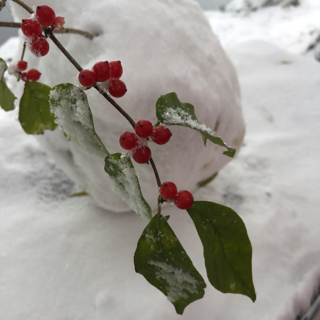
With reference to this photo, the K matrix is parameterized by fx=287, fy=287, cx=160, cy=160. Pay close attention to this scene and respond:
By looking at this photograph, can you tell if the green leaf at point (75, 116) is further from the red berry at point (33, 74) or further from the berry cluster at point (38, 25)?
the red berry at point (33, 74)

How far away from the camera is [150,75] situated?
0.41 m

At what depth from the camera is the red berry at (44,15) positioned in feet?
0.89

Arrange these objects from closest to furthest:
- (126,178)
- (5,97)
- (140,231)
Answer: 1. (126,178)
2. (5,97)
3. (140,231)

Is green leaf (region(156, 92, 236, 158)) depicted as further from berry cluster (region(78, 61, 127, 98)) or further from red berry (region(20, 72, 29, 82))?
red berry (region(20, 72, 29, 82))

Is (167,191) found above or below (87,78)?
below

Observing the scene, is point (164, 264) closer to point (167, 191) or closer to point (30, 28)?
point (167, 191)

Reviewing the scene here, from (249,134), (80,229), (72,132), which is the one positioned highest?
(72,132)

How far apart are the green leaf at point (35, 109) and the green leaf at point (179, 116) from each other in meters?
0.19

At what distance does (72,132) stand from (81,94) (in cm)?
4

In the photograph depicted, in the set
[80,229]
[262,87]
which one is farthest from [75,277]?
[262,87]

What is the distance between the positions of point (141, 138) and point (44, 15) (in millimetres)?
149

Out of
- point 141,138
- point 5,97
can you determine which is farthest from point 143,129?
point 5,97

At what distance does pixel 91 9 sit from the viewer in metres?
0.44

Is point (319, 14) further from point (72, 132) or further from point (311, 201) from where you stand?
point (72, 132)
